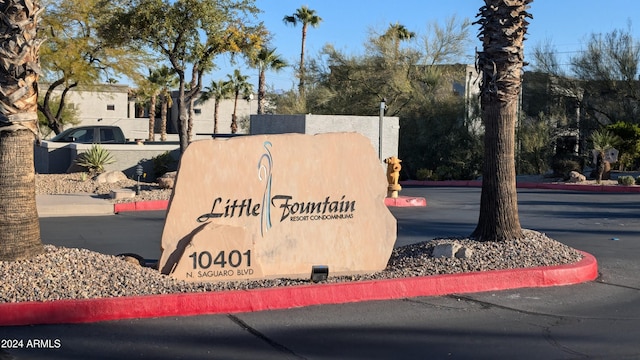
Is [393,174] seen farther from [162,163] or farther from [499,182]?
[499,182]

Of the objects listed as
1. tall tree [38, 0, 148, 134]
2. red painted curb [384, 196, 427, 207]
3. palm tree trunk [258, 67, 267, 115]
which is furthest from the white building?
red painted curb [384, 196, 427, 207]

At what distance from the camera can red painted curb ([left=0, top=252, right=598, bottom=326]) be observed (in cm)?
757

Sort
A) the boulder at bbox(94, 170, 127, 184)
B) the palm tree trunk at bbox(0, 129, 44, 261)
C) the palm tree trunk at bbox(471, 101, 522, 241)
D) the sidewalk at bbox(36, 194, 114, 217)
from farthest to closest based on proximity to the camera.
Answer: the boulder at bbox(94, 170, 127, 184) < the sidewalk at bbox(36, 194, 114, 217) < the palm tree trunk at bbox(471, 101, 522, 241) < the palm tree trunk at bbox(0, 129, 44, 261)

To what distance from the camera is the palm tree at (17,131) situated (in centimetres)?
844

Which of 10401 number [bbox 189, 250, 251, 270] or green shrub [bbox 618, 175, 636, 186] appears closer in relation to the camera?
10401 number [bbox 189, 250, 251, 270]

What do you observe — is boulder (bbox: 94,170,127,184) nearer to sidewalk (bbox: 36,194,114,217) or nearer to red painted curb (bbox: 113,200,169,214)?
sidewalk (bbox: 36,194,114,217)

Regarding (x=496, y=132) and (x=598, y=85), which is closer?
(x=496, y=132)

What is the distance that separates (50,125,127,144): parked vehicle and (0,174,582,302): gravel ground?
20.3 metres

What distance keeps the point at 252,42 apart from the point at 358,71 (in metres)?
15.3

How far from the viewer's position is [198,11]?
872 inches

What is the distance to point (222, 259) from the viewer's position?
9250 mm

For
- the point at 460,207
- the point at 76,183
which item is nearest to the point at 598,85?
the point at 460,207

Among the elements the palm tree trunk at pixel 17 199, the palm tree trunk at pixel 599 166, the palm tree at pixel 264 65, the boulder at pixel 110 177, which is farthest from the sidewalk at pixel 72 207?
the palm tree at pixel 264 65

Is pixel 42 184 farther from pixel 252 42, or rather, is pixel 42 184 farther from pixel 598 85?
pixel 598 85
